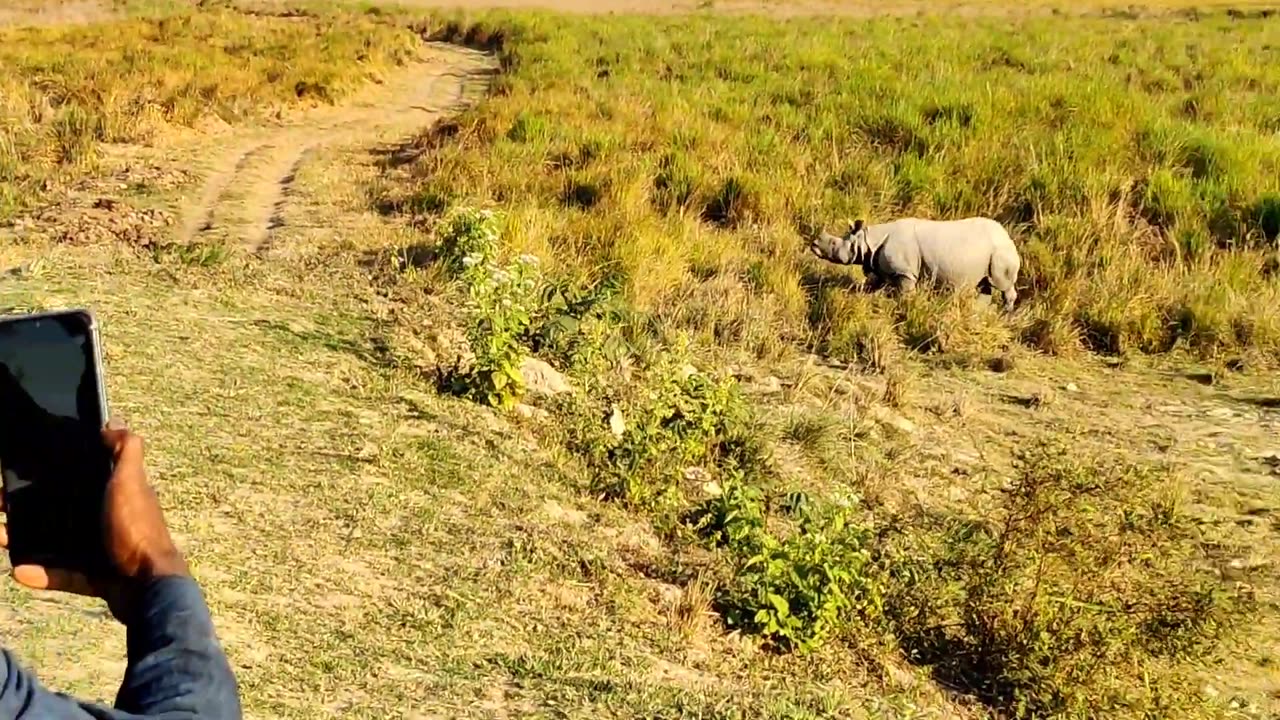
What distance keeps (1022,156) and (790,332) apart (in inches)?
167

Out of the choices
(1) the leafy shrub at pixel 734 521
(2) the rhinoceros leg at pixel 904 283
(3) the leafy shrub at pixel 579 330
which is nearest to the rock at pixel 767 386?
(3) the leafy shrub at pixel 579 330

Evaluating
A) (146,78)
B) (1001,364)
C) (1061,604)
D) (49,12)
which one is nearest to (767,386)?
(1001,364)

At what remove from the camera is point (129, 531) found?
1730 millimetres

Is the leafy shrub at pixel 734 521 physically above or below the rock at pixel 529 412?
below

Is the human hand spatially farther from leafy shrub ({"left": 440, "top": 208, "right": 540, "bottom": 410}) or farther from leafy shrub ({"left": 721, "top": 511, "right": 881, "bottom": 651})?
leafy shrub ({"left": 440, "top": 208, "right": 540, "bottom": 410})

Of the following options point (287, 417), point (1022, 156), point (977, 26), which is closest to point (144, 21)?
point (977, 26)

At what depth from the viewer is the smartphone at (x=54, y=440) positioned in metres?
1.75

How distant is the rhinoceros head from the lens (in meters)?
9.04

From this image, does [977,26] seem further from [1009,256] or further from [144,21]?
[1009,256]

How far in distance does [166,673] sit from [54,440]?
40 cm

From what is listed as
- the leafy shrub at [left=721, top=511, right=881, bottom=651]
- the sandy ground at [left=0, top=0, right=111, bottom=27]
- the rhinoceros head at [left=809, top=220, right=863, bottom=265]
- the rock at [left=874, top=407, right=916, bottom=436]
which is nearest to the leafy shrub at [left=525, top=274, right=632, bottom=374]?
the rock at [left=874, top=407, right=916, bottom=436]

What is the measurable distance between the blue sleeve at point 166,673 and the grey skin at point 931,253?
7635 mm

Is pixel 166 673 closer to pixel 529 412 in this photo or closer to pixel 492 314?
pixel 529 412

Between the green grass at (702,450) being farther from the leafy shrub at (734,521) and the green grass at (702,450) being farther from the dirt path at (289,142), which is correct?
the dirt path at (289,142)
